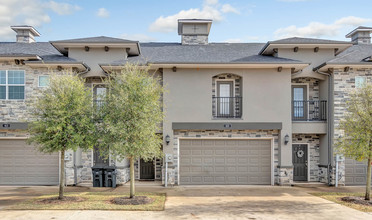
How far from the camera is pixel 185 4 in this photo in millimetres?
15609

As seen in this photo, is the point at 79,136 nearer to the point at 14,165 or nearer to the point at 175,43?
the point at 14,165

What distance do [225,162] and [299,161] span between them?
380cm

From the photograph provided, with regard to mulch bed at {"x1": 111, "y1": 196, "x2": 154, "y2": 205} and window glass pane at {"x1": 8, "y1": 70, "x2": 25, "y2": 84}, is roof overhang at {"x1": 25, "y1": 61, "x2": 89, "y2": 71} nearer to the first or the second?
window glass pane at {"x1": 8, "y1": 70, "x2": 25, "y2": 84}

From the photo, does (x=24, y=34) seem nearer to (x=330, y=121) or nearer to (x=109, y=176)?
(x=109, y=176)

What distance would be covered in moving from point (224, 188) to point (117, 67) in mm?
6863

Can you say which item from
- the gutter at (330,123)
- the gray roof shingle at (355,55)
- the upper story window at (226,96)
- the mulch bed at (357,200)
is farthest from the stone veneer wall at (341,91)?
the upper story window at (226,96)

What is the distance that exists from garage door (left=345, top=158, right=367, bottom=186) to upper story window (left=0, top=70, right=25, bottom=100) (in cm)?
1488

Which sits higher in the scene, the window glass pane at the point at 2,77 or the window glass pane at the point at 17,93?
the window glass pane at the point at 2,77

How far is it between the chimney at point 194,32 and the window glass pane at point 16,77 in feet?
27.8

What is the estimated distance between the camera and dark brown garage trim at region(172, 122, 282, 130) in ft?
45.5

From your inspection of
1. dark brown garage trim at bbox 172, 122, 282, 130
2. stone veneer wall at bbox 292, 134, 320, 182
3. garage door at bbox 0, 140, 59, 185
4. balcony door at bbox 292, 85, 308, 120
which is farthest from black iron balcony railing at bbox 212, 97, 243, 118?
garage door at bbox 0, 140, 59, 185

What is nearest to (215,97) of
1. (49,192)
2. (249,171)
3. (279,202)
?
(249,171)

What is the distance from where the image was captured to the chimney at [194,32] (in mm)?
17984

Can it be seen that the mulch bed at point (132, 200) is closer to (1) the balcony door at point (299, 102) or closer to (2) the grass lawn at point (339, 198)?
(2) the grass lawn at point (339, 198)
